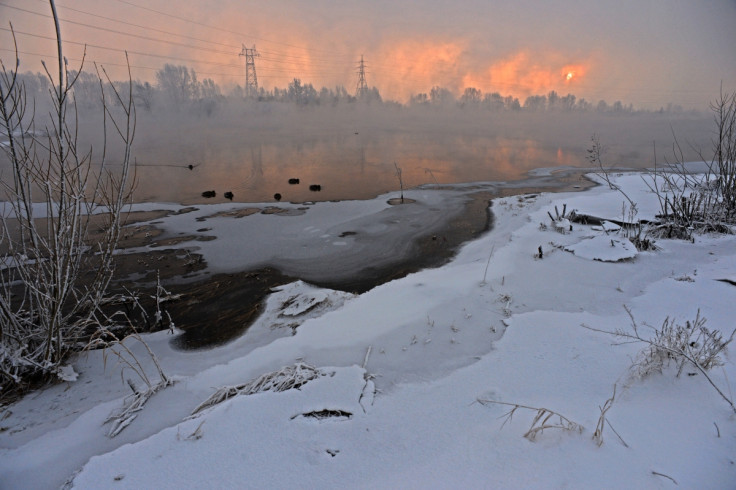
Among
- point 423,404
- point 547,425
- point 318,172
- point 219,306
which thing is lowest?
point 219,306

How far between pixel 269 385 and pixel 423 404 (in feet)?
4.23

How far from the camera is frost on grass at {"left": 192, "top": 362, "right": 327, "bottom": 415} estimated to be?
2.82 m

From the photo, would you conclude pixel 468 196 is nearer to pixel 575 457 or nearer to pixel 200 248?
pixel 200 248

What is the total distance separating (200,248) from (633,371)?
7.96 metres

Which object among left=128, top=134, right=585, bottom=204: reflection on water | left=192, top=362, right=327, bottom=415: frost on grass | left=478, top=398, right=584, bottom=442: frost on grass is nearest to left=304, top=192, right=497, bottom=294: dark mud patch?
left=192, top=362, right=327, bottom=415: frost on grass

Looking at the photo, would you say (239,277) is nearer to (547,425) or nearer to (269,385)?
(269,385)

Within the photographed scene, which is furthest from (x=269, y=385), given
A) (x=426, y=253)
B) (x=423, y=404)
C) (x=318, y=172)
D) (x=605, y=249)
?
(x=318, y=172)

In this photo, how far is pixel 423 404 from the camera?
8.72ft

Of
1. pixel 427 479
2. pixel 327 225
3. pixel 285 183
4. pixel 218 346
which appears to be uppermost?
pixel 285 183

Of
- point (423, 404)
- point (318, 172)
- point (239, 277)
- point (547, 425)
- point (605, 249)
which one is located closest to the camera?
point (547, 425)

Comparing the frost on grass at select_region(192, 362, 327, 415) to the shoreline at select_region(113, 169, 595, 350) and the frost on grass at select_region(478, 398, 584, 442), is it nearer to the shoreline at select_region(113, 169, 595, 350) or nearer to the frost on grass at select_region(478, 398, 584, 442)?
the frost on grass at select_region(478, 398, 584, 442)

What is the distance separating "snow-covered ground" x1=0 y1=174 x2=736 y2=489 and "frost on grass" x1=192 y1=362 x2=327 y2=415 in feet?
0.37

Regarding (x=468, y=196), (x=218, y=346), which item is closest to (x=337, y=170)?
(x=468, y=196)

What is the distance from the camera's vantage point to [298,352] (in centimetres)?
373
